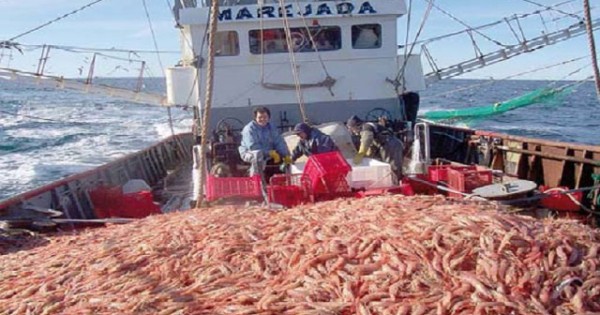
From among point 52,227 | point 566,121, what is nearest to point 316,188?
point 52,227

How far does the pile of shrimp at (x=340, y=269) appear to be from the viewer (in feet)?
12.3

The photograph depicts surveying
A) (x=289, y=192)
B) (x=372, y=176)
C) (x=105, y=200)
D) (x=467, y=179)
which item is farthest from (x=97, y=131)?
(x=467, y=179)

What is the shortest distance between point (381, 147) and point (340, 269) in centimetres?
634

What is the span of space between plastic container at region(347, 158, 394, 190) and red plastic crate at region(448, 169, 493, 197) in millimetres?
915

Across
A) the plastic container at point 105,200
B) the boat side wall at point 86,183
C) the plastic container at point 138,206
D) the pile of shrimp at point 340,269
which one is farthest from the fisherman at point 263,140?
the pile of shrimp at point 340,269

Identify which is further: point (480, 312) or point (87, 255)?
point (87, 255)

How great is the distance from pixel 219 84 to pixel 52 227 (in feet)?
19.6

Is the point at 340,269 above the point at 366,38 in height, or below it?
below

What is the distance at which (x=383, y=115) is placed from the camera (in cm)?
1381

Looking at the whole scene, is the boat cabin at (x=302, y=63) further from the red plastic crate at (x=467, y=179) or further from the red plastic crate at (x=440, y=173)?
the red plastic crate at (x=467, y=179)

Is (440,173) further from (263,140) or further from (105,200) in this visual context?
(105,200)

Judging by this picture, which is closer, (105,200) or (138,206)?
(138,206)

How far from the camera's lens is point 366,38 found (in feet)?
45.8

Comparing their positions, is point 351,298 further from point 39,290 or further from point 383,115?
point 383,115
